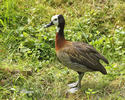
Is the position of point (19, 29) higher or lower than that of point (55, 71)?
higher

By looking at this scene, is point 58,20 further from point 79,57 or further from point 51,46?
point 51,46

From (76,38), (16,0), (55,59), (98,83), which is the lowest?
(98,83)

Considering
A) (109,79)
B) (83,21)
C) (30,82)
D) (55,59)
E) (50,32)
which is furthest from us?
(83,21)

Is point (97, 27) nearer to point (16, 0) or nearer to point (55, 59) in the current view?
point (55, 59)

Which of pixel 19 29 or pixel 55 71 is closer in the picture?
pixel 55 71

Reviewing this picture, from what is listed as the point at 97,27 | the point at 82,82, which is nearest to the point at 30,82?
the point at 82,82

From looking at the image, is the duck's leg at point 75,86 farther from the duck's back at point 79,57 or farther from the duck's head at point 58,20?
the duck's head at point 58,20

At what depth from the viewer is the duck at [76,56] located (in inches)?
157

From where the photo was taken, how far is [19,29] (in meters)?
5.17

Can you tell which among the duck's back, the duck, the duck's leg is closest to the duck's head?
the duck

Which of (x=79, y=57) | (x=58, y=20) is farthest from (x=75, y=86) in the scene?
(x=58, y=20)

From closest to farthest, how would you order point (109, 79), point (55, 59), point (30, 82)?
1. point (30, 82)
2. point (109, 79)
3. point (55, 59)

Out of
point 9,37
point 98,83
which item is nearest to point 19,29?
point 9,37

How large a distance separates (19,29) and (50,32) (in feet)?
2.04
